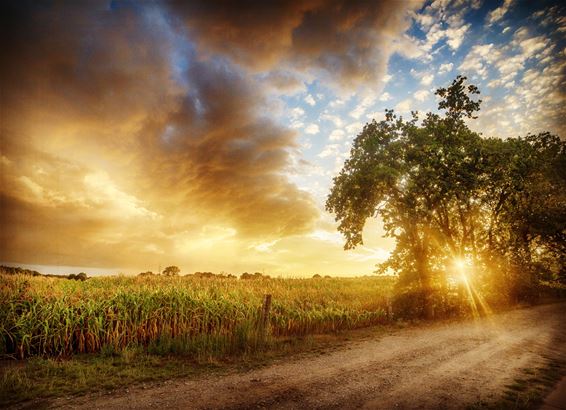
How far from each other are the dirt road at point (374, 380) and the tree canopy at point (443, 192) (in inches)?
389

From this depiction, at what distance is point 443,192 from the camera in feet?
68.5

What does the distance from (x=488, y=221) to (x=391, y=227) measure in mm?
12974

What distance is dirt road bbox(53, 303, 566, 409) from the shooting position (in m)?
6.86

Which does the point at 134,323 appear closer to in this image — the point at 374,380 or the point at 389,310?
the point at 374,380

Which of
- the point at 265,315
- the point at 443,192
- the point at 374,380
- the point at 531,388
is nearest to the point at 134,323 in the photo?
the point at 265,315

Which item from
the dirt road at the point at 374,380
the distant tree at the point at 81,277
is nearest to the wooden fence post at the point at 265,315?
the dirt road at the point at 374,380

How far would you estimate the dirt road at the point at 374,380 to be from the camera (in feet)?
22.5

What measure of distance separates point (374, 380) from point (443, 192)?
1605 cm

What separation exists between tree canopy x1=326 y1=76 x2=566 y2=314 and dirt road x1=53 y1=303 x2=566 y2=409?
9876 mm

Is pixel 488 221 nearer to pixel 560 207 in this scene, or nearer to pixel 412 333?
pixel 560 207

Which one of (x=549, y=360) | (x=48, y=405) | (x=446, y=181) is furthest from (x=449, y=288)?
(x=48, y=405)

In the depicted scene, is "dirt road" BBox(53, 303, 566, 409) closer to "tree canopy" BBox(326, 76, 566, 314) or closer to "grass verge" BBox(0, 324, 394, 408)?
"grass verge" BBox(0, 324, 394, 408)

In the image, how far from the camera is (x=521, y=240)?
33.9 meters

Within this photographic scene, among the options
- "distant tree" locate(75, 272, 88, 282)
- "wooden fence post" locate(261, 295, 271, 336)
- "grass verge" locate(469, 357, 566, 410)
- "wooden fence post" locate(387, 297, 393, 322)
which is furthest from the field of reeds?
"distant tree" locate(75, 272, 88, 282)
